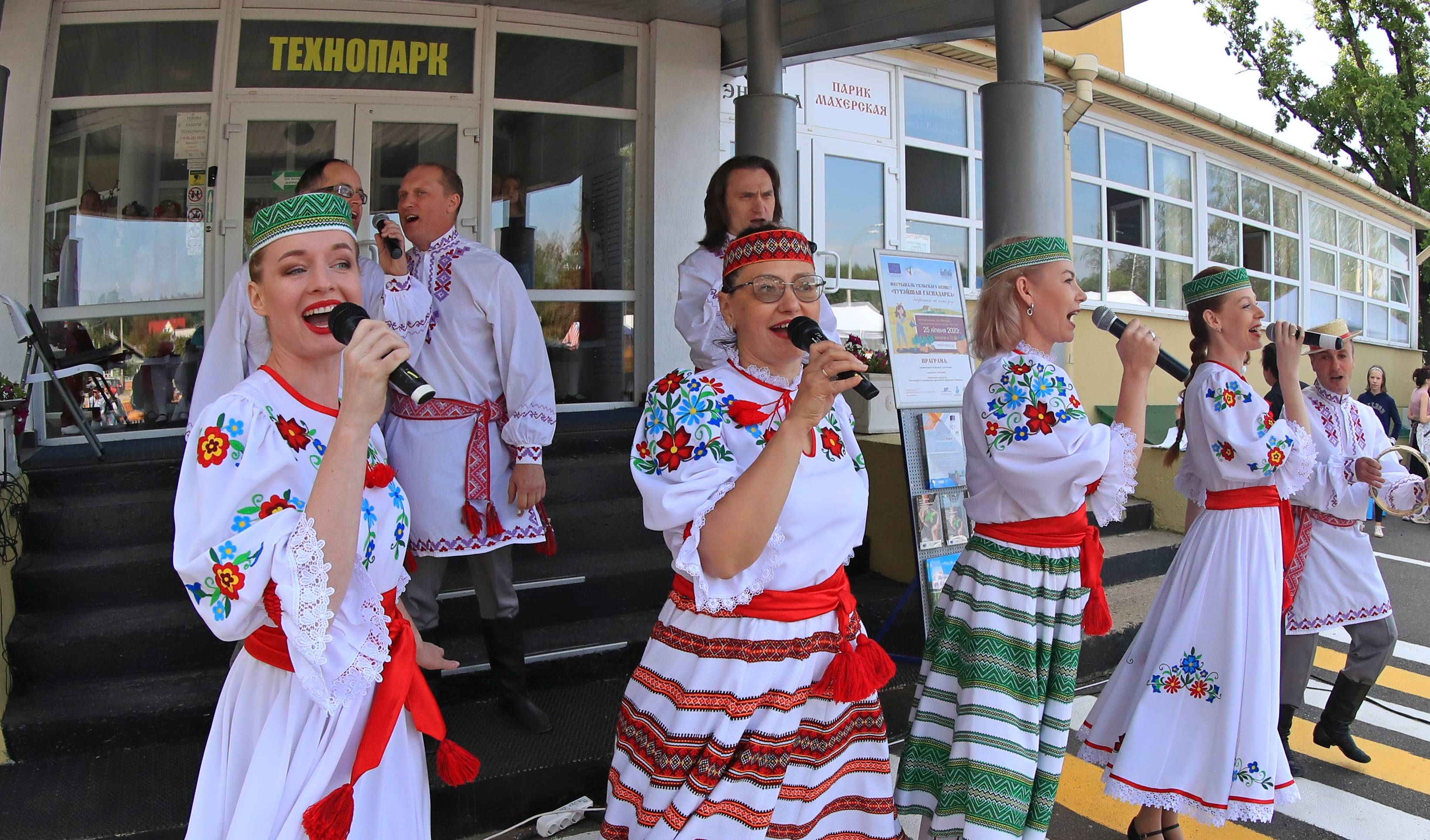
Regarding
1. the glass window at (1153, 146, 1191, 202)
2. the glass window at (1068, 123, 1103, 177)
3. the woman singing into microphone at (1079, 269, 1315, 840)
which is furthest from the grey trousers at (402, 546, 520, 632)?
the glass window at (1153, 146, 1191, 202)

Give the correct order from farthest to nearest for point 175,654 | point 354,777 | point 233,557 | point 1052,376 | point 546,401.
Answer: point 175,654 < point 546,401 < point 1052,376 < point 354,777 < point 233,557

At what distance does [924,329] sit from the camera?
4.54 metres

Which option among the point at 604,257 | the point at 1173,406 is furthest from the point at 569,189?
the point at 1173,406

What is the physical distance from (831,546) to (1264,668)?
188 centimetres

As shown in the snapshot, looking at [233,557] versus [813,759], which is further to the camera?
[813,759]

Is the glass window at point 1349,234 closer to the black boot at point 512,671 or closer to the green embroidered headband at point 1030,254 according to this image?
the green embroidered headband at point 1030,254

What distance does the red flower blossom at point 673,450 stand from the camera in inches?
73.9

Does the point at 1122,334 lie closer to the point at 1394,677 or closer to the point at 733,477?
the point at 733,477

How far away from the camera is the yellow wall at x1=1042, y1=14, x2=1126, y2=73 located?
11.9 m

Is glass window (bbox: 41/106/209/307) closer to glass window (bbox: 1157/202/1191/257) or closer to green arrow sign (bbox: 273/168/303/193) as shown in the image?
green arrow sign (bbox: 273/168/303/193)

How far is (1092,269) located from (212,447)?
11.2 meters

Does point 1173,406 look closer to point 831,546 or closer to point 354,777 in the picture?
point 831,546

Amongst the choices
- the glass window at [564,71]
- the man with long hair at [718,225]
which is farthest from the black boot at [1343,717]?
the glass window at [564,71]

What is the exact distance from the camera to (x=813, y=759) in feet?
6.28
